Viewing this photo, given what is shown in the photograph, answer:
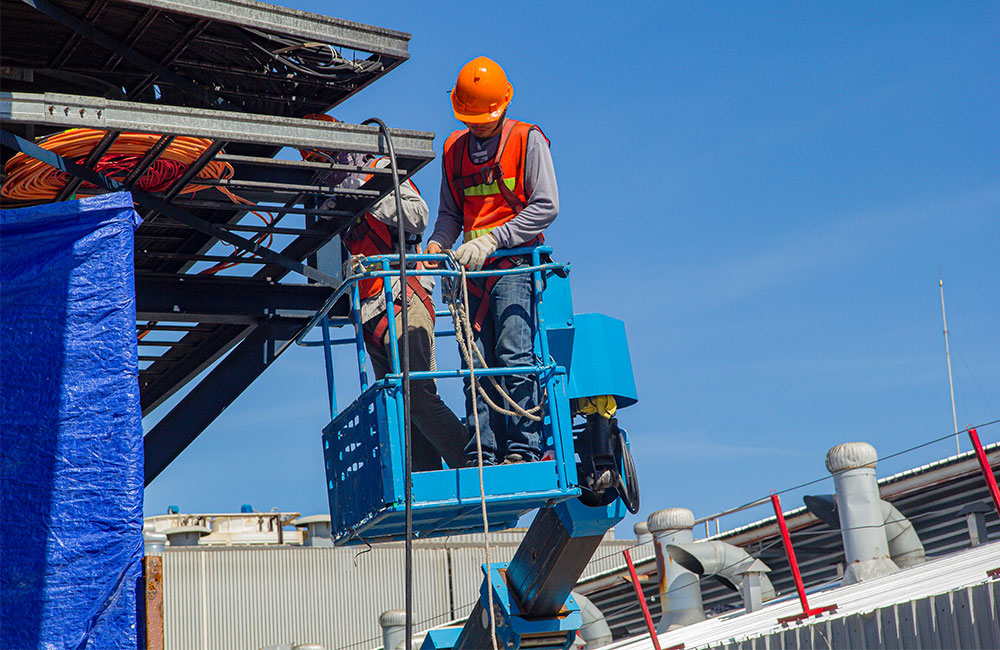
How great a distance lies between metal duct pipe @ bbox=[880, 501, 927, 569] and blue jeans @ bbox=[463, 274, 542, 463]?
8.94 meters

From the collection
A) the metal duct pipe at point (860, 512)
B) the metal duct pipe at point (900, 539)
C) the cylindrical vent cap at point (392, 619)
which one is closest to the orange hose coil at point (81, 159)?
the metal duct pipe at point (860, 512)

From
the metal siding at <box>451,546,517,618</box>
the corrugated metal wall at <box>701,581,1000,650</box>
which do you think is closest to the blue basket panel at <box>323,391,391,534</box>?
the corrugated metal wall at <box>701,581,1000,650</box>

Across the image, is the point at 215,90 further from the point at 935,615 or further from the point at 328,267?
the point at 935,615

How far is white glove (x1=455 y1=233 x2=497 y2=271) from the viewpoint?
724 cm

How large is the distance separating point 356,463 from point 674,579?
11.4m

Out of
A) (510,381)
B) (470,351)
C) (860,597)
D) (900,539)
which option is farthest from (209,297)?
(900,539)

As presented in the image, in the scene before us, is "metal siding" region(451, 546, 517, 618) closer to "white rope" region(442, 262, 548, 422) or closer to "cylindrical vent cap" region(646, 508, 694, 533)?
"cylindrical vent cap" region(646, 508, 694, 533)

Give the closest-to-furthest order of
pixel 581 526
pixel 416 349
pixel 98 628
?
pixel 98 628 → pixel 581 526 → pixel 416 349

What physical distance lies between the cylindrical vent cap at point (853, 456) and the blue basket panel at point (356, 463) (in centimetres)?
866

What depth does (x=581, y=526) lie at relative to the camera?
291 inches

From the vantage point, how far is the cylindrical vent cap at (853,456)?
14.6 m

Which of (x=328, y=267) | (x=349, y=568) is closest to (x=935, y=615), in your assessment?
(x=328, y=267)

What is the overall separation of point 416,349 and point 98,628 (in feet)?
9.42

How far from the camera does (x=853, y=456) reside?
1462 centimetres
